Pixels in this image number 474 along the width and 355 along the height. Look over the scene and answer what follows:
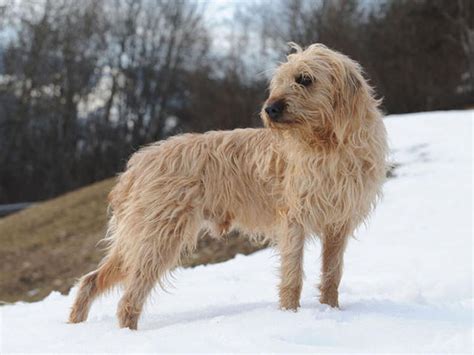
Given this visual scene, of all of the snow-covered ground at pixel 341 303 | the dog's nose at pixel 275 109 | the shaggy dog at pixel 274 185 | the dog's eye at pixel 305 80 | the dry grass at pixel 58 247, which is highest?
the dog's eye at pixel 305 80

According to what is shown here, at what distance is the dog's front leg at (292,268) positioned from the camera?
179 inches

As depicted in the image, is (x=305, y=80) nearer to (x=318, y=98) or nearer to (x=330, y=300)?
(x=318, y=98)

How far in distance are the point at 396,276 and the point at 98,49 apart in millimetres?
35558

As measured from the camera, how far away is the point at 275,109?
423cm

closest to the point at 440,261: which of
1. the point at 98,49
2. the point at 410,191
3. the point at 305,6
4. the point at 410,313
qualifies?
the point at 410,313

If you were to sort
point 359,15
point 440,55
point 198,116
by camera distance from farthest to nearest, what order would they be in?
1. point 198,116
2. point 359,15
3. point 440,55

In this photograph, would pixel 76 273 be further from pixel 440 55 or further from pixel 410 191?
pixel 440 55

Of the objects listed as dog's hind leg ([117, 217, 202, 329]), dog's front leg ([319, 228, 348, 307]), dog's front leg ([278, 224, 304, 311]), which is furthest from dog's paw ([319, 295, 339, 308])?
dog's hind leg ([117, 217, 202, 329])

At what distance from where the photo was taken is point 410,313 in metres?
4.49

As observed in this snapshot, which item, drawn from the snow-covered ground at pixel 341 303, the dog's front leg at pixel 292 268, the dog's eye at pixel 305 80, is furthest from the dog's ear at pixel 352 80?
the snow-covered ground at pixel 341 303

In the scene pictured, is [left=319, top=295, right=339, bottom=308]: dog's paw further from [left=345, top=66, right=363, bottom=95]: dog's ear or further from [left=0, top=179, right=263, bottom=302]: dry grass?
[left=0, top=179, right=263, bottom=302]: dry grass

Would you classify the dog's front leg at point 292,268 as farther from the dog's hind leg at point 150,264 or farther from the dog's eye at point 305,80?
the dog's eye at point 305,80

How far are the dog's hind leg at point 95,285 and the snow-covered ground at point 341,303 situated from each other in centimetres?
19

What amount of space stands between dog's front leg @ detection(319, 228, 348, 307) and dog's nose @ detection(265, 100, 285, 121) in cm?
113
